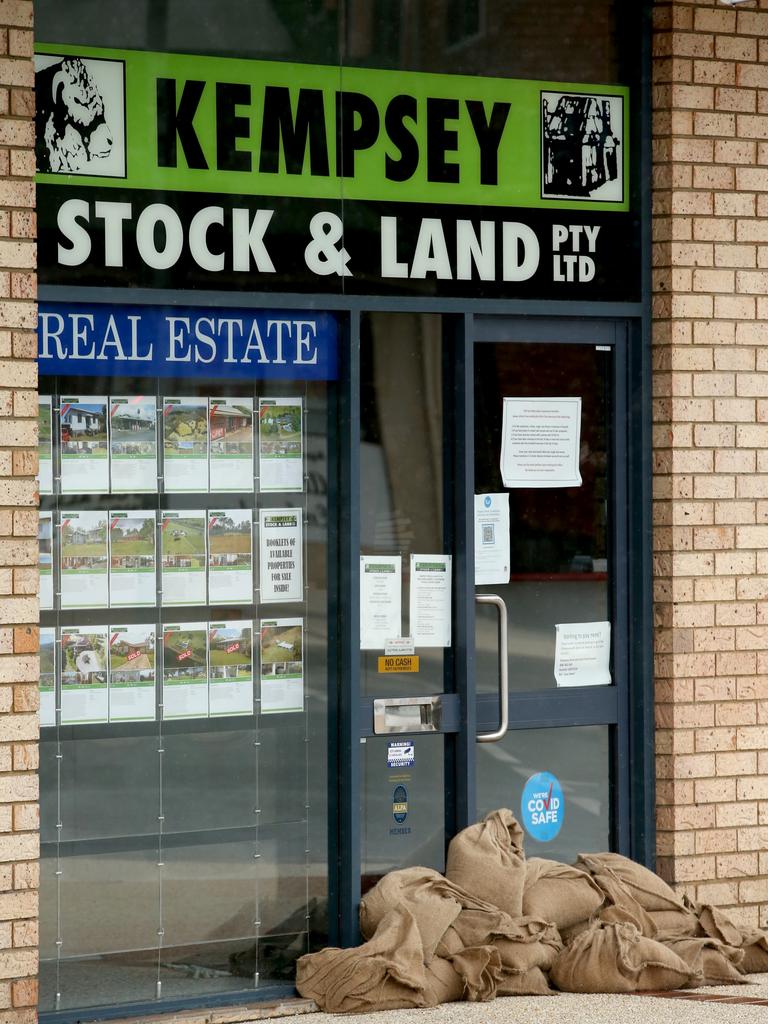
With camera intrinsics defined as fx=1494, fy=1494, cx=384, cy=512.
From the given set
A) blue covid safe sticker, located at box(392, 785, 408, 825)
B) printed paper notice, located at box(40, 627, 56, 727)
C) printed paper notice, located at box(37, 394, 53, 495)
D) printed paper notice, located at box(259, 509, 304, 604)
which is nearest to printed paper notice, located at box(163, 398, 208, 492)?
printed paper notice, located at box(259, 509, 304, 604)

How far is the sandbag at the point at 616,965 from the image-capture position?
534 cm

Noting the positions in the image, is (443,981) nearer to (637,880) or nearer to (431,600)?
(637,880)

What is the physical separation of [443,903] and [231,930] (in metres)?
0.83

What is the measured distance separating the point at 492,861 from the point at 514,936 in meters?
0.32

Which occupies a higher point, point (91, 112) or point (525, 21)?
point (525, 21)

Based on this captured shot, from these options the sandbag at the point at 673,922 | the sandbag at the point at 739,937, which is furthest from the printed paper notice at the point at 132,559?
the sandbag at the point at 739,937

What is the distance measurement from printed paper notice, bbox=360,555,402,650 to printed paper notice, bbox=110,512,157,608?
80cm

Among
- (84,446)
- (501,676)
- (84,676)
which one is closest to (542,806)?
(501,676)

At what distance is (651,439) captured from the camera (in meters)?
5.96

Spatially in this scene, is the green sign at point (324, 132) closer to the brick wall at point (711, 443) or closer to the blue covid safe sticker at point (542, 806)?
the brick wall at point (711, 443)

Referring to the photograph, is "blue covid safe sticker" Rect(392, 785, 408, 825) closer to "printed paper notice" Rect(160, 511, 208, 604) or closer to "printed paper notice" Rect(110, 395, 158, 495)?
"printed paper notice" Rect(160, 511, 208, 604)

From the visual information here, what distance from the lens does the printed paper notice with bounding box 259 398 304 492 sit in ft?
18.4

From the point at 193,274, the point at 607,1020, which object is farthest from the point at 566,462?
the point at 607,1020

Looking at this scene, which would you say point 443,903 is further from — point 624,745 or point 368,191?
point 368,191
